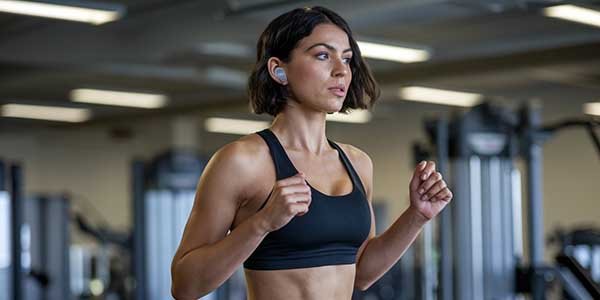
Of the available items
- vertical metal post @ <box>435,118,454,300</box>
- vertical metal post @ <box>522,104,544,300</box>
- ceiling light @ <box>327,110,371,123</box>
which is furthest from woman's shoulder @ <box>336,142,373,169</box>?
ceiling light @ <box>327,110,371,123</box>

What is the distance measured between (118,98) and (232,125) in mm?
2816

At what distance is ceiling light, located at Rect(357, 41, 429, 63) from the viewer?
281 inches

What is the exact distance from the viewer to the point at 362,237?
1.75m

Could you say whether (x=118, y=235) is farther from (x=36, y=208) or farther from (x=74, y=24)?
(x=74, y=24)

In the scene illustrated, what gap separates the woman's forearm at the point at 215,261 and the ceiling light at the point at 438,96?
8494 millimetres

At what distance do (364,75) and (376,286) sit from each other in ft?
30.3

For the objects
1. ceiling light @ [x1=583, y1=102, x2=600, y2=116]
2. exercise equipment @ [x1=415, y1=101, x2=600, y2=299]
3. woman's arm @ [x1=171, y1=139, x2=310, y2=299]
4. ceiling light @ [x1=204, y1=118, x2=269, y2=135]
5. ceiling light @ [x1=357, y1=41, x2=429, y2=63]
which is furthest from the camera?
ceiling light @ [x1=204, y1=118, x2=269, y2=135]

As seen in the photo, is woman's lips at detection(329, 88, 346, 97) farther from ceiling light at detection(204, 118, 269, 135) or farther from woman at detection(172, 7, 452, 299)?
ceiling light at detection(204, 118, 269, 135)

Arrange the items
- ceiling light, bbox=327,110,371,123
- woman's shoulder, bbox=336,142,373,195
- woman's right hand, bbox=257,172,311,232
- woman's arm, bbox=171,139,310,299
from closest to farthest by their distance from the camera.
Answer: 1. woman's right hand, bbox=257,172,311,232
2. woman's arm, bbox=171,139,310,299
3. woman's shoulder, bbox=336,142,373,195
4. ceiling light, bbox=327,110,371,123

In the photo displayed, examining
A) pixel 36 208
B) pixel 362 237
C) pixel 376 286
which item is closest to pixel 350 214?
pixel 362 237

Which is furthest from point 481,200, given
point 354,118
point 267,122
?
point 267,122

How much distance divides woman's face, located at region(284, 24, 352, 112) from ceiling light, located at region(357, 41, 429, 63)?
526 cm

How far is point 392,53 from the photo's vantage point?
7438 millimetres

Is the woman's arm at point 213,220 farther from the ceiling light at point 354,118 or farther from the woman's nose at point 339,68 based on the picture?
the ceiling light at point 354,118
